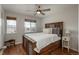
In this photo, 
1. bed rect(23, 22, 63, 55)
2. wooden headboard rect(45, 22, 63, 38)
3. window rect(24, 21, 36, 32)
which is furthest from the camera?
window rect(24, 21, 36, 32)

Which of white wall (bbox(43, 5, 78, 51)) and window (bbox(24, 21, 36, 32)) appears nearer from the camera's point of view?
white wall (bbox(43, 5, 78, 51))

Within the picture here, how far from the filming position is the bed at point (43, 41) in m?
2.06

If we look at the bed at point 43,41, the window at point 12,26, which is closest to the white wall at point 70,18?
the bed at point 43,41

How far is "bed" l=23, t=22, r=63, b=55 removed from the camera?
2056 mm

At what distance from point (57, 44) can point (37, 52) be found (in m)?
1.51

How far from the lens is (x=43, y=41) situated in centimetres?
227

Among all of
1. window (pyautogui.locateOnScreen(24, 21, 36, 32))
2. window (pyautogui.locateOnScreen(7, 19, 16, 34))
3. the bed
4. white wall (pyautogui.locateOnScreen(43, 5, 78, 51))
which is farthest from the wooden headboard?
window (pyautogui.locateOnScreen(7, 19, 16, 34))

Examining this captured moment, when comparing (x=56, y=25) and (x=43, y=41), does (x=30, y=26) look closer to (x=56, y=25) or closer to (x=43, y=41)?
(x=56, y=25)

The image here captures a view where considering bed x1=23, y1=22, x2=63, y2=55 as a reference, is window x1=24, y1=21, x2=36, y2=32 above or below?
above

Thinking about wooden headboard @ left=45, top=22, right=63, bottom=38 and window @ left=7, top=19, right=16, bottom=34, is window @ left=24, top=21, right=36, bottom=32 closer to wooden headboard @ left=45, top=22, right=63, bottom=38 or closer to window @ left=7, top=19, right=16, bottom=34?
window @ left=7, top=19, right=16, bottom=34

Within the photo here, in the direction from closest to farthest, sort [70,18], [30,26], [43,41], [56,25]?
[43,41] → [70,18] → [56,25] → [30,26]

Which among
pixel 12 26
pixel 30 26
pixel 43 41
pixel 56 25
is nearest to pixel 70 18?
pixel 56 25

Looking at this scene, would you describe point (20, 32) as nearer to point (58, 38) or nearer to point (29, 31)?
point (29, 31)

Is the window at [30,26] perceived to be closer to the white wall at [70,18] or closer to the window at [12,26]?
the window at [12,26]
